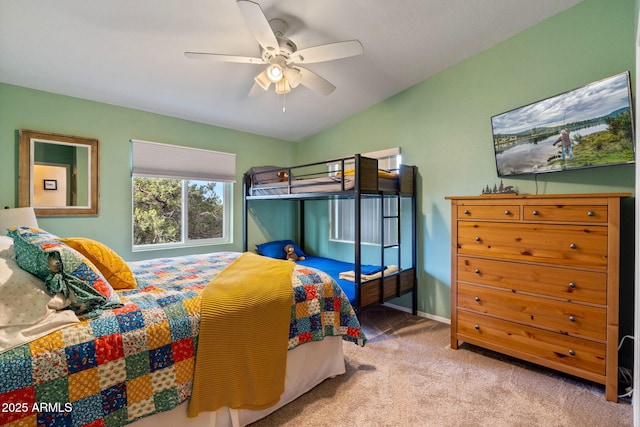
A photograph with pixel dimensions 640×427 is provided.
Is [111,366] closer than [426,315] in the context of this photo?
Yes

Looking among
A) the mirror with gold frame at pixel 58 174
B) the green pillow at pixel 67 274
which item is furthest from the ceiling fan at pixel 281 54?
the mirror with gold frame at pixel 58 174

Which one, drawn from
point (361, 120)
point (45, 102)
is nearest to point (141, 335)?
point (45, 102)

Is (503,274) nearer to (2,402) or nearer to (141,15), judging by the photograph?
(2,402)

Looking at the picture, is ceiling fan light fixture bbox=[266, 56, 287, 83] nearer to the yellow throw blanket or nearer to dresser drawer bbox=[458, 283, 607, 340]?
the yellow throw blanket

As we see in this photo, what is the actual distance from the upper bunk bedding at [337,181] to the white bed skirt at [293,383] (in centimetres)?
138

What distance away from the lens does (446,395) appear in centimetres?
189

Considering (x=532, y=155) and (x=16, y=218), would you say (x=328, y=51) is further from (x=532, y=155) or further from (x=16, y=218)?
(x=16, y=218)

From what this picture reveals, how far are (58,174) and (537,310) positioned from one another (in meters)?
4.30

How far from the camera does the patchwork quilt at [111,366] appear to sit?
3.30ft

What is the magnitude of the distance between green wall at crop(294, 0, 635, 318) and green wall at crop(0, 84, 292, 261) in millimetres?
2126

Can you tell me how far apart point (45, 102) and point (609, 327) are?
480 centimetres

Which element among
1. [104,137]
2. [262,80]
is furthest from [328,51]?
[104,137]

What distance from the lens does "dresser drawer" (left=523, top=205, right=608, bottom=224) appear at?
1840 mm

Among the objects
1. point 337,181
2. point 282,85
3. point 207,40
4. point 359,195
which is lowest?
point 359,195
